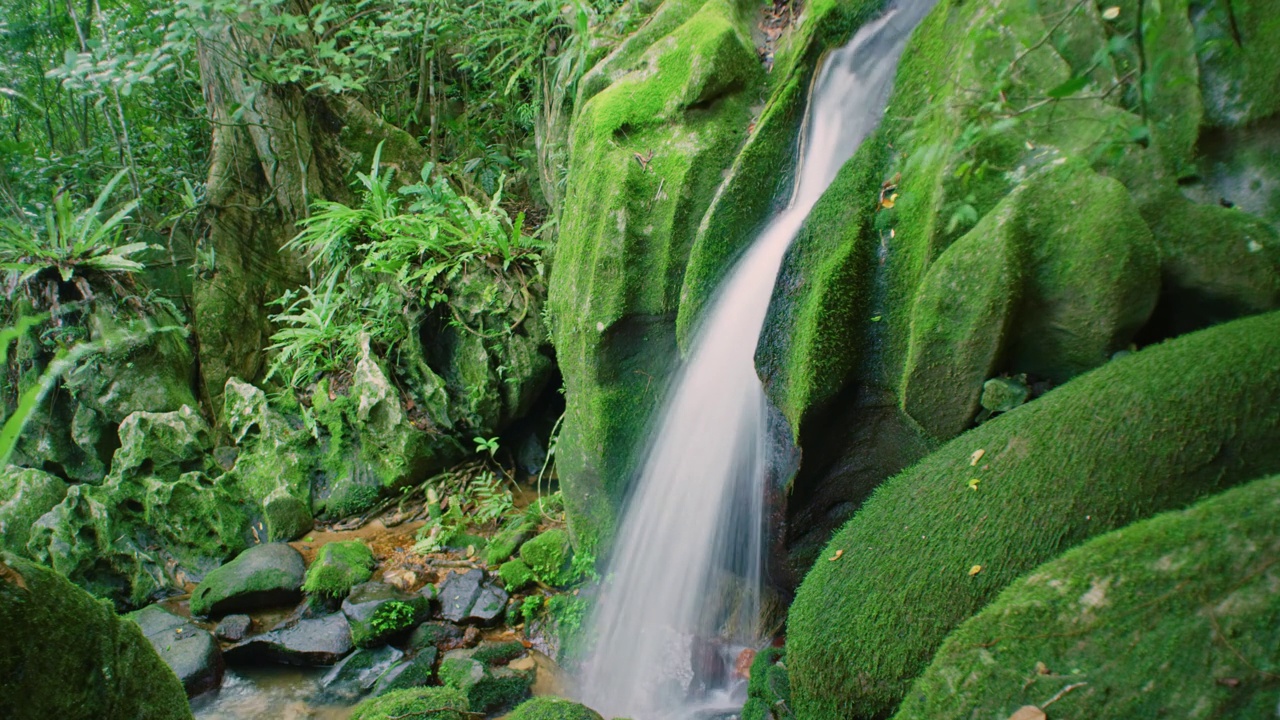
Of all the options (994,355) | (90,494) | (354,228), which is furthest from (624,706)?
(354,228)

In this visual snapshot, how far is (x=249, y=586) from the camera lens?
4.82 m

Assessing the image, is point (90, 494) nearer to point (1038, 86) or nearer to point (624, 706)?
point (624, 706)

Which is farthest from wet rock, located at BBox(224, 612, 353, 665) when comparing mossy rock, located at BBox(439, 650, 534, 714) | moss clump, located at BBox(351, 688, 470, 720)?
moss clump, located at BBox(351, 688, 470, 720)

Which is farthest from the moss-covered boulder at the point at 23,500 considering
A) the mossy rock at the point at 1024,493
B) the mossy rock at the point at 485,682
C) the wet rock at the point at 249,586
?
the mossy rock at the point at 1024,493

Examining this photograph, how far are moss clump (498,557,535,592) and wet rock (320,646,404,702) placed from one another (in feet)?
2.64

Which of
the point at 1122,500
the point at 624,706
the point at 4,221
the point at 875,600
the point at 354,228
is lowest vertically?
the point at 624,706

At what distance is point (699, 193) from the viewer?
4031mm

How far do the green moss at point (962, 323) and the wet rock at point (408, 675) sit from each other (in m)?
3.01

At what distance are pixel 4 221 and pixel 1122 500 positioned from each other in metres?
8.43

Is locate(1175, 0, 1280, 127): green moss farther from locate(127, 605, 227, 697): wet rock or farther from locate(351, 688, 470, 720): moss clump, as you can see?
locate(127, 605, 227, 697): wet rock

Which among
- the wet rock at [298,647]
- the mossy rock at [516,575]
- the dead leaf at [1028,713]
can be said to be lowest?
the mossy rock at [516,575]

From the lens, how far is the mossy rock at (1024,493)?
203cm

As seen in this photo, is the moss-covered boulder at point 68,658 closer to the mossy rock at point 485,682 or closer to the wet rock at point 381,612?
the mossy rock at point 485,682

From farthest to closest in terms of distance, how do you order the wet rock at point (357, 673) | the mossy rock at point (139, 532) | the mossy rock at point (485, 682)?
the mossy rock at point (139, 532)
the wet rock at point (357, 673)
the mossy rock at point (485, 682)
